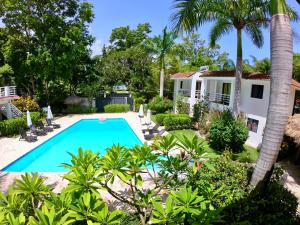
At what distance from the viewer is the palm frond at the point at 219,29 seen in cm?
1474

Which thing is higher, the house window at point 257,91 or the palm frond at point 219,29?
the palm frond at point 219,29

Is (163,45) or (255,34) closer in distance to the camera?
(255,34)

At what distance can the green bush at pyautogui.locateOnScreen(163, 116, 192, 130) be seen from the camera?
63.7 feet

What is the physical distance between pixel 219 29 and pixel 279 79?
1128 cm

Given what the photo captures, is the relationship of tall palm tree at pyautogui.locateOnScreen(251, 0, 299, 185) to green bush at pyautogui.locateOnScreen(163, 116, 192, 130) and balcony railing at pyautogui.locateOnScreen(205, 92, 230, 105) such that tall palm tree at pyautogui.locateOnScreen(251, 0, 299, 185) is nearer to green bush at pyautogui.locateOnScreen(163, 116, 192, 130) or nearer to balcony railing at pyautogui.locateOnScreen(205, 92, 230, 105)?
green bush at pyautogui.locateOnScreen(163, 116, 192, 130)

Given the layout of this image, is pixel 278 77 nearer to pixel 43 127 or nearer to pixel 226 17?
pixel 226 17

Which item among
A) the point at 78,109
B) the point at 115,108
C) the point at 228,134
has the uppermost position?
the point at 228,134

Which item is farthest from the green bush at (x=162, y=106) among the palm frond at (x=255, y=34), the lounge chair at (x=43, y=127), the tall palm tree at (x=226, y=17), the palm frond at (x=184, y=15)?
the palm frond at (x=184, y=15)

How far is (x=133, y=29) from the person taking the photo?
48875 mm

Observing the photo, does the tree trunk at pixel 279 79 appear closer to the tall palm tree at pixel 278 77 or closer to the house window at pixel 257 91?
the tall palm tree at pixel 278 77

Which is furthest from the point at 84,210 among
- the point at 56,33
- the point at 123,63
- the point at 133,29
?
the point at 133,29

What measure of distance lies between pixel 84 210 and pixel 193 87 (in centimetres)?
2145

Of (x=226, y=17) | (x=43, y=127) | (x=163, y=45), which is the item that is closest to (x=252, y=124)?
(x=226, y=17)

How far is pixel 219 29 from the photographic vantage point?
15516 mm
